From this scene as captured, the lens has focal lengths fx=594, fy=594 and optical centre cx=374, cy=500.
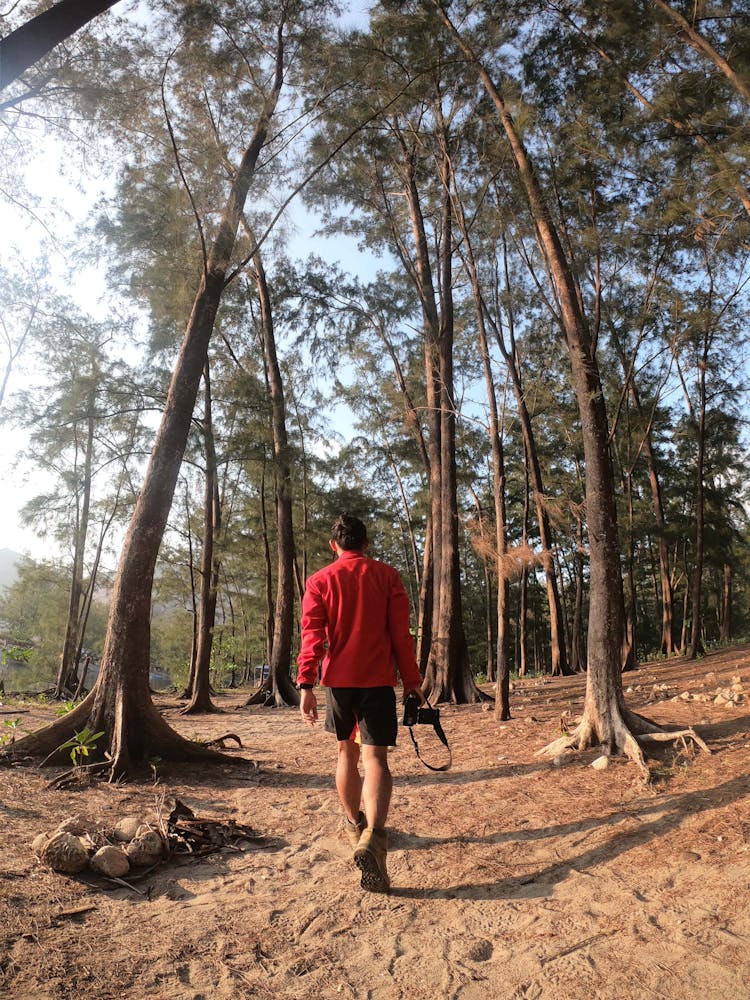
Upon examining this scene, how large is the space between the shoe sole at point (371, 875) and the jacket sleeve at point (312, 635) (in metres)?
0.90

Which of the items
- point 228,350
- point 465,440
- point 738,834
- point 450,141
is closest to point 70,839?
point 738,834

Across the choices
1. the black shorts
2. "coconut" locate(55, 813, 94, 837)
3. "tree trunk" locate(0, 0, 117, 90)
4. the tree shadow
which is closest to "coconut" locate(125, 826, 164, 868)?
"coconut" locate(55, 813, 94, 837)

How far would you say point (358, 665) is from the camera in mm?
3371

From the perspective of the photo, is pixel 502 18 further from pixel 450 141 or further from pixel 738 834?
pixel 738 834

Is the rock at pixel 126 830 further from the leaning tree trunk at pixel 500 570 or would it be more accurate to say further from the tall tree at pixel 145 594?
the leaning tree trunk at pixel 500 570

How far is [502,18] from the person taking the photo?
834 centimetres

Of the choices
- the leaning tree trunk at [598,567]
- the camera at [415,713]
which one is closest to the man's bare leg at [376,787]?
the camera at [415,713]

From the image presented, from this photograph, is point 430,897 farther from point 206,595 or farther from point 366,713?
point 206,595

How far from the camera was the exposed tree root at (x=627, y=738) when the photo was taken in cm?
485

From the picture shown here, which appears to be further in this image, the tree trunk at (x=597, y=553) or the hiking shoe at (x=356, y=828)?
the tree trunk at (x=597, y=553)

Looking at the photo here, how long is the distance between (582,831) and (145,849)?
8.41 feet

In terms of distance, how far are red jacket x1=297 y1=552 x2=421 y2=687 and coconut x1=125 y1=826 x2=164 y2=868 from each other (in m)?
1.25

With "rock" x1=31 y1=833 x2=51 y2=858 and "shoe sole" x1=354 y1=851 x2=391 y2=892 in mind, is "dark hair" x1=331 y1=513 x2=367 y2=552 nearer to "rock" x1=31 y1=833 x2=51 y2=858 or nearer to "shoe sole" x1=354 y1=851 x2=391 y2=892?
"shoe sole" x1=354 y1=851 x2=391 y2=892

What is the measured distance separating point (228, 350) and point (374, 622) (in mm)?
13843
